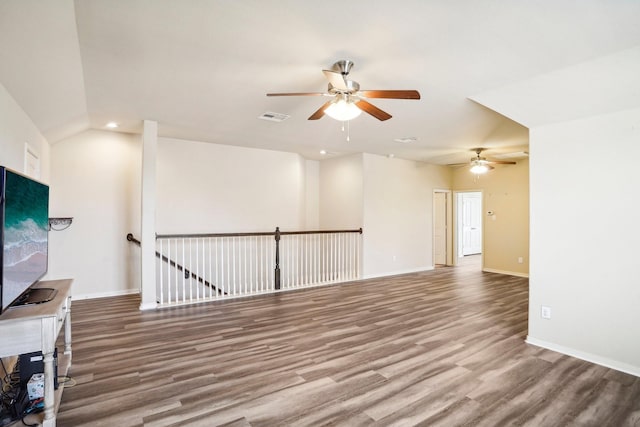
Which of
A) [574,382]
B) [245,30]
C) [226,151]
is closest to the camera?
[245,30]

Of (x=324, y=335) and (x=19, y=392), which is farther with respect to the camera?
(x=324, y=335)

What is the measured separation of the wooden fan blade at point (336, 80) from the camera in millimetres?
2602

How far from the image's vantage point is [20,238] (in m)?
2.13

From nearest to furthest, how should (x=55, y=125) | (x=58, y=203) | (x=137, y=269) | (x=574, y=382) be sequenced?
(x=574, y=382)
(x=55, y=125)
(x=58, y=203)
(x=137, y=269)

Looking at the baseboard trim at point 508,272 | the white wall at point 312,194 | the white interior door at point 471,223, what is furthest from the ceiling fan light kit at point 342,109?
the white interior door at point 471,223

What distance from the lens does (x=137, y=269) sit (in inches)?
222

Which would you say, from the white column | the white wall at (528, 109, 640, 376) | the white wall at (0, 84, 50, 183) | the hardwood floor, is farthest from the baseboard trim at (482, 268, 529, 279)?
the white wall at (0, 84, 50, 183)

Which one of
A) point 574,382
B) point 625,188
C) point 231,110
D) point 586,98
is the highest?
point 231,110

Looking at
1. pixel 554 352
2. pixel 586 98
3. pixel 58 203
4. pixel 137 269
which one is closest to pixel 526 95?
pixel 586 98

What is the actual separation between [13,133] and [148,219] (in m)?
1.97

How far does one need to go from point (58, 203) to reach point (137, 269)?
5.17 feet

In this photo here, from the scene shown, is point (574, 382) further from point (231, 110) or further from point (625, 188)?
point (231, 110)

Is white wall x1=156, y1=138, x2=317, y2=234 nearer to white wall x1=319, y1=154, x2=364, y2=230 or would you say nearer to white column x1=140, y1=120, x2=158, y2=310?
white wall x1=319, y1=154, x2=364, y2=230

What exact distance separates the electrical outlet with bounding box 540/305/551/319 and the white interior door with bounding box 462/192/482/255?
8125 mm
